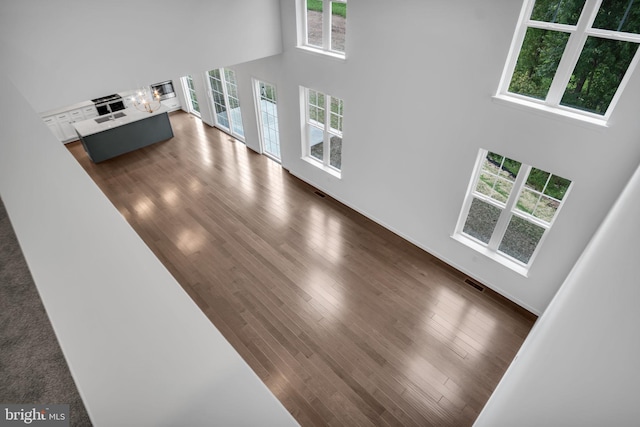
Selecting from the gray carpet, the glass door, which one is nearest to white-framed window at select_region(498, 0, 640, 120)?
the gray carpet

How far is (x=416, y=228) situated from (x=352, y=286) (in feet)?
4.82

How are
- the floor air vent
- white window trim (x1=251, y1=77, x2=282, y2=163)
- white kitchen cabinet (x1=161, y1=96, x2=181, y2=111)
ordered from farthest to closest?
1. white kitchen cabinet (x1=161, y1=96, x2=181, y2=111)
2. white window trim (x1=251, y1=77, x2=282, y2=163)
3. the floor air vent

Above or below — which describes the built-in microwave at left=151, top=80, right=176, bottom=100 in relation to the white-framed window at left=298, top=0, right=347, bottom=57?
below

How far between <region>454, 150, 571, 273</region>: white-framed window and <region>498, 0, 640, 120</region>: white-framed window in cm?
83

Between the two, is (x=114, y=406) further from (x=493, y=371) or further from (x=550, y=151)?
(x=493, y=371)

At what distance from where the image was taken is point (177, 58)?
16.3 feet

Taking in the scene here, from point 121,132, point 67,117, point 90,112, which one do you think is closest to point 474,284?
point 121,132

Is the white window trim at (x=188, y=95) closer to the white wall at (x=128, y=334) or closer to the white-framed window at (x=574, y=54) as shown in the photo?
the white-framed window at (x=574, y=54)

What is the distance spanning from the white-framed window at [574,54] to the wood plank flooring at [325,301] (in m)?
2.84

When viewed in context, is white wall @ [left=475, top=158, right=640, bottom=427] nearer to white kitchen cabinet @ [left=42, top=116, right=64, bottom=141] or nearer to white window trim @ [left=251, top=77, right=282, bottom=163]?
white window trim @ [left=251, top=77, right=282, bottom=163]

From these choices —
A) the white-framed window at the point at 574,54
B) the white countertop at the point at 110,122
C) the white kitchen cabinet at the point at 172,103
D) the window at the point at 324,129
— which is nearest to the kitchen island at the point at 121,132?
the white countertop at the point at 110,122

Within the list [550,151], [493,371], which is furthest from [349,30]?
[493,371]

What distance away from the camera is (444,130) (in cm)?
461

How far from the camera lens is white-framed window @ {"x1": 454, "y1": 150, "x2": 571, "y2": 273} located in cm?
419
